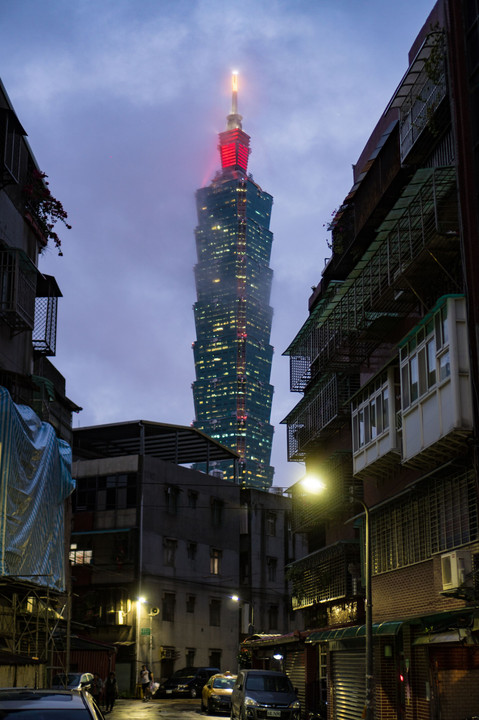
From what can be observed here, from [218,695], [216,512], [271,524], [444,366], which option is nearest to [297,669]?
[218,695]

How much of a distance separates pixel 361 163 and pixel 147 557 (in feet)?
104

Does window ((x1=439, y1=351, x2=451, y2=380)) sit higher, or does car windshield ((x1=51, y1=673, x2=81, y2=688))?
window ((x1=439, y1=351, x2=451, y2=380))

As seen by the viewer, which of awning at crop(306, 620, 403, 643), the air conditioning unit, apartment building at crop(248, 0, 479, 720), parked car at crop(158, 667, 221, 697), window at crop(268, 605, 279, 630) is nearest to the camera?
the air conditioning unit

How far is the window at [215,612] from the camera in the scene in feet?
203

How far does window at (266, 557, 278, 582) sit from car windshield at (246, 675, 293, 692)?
41.7 metres

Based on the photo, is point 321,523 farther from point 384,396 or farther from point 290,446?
point 384,396

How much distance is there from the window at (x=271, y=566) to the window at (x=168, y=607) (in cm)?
1197

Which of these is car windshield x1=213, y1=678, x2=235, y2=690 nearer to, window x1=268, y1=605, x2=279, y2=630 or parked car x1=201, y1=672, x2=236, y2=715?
parked car x1=201, y1=672, x2=236, y2=715

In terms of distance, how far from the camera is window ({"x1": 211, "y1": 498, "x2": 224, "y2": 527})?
208ft

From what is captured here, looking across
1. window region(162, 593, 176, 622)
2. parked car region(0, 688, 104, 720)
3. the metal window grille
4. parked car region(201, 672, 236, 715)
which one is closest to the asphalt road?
parked car region(201, 672, 236, 715)

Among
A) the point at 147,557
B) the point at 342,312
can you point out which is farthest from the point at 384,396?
the point at 147,557

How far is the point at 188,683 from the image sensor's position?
158ft

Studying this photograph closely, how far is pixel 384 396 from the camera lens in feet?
82.4

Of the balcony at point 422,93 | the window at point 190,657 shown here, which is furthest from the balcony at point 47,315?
the window at point 190,657
